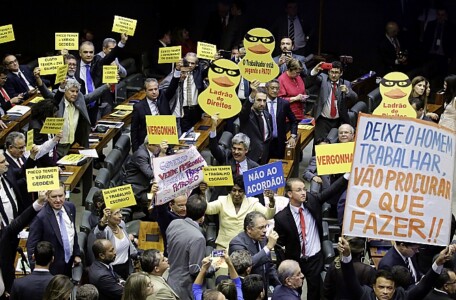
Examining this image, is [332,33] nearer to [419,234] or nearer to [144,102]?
[144,102]

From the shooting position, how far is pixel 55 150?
613 inches

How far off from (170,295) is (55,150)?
4.62m

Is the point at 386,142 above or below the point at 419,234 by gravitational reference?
above

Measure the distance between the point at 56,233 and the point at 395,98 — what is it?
547cm

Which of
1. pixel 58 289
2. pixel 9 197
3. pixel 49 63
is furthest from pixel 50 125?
pixel 58 289

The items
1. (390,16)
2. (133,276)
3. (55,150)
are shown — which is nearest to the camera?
(133,276)

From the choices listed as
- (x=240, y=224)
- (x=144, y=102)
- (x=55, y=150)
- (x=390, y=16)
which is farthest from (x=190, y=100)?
(x=390, y=16)

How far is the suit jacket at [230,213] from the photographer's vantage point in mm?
13570

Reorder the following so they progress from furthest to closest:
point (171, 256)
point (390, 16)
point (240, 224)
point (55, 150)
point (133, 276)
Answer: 1. point (390, 16)
2. point (55, 150)
3. point (240, 224)
4. point (171, 256)
5. point (133, 276)

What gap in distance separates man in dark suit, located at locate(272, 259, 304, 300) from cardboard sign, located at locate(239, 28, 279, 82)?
18.9ft

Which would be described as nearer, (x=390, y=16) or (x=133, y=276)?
(x=133, y=276)

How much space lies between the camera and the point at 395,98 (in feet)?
53.2

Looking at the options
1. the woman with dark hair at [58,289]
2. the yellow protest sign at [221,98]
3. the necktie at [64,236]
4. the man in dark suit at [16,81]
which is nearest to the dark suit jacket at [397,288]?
the woman with dark hair at [58,289]

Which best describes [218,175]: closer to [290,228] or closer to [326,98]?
[290,228]
